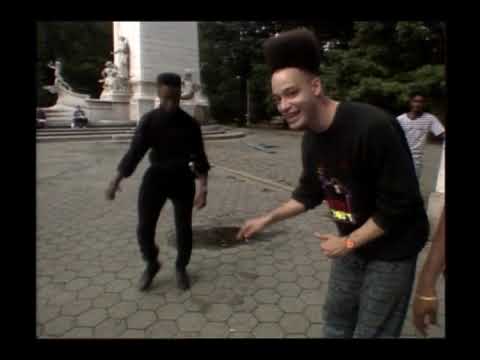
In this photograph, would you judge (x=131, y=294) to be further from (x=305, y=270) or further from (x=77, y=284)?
(x=305, y=270)

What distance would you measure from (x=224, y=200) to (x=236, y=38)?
1035 inches

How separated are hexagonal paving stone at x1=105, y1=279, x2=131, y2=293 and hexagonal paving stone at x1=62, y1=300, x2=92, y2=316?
240mm

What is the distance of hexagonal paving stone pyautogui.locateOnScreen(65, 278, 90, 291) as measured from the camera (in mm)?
3255

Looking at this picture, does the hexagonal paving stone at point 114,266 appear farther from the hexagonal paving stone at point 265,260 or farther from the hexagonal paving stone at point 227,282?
the hexagonal paving stone at point 265,260

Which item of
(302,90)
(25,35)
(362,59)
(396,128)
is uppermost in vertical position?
(362,59)

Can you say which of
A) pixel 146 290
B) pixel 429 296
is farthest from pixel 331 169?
pixel 146 290

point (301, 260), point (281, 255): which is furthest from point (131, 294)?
point (301, 260)

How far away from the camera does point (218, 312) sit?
2.80 m

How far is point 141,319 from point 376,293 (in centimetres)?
188

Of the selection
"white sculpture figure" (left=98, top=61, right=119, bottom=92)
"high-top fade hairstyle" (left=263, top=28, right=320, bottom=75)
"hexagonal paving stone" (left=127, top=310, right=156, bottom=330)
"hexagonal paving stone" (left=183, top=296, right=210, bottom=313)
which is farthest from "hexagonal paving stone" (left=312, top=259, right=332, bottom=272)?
"white sculpture figure" (left=98, top=61, right=119, bottom=92)

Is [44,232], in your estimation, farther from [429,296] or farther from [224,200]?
[429,296]

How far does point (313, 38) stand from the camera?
1426mm

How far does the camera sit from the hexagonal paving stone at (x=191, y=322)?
102 inches

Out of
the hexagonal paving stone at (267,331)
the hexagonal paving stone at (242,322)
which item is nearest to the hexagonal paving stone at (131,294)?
the hexagonal paving stone at (242,322)
